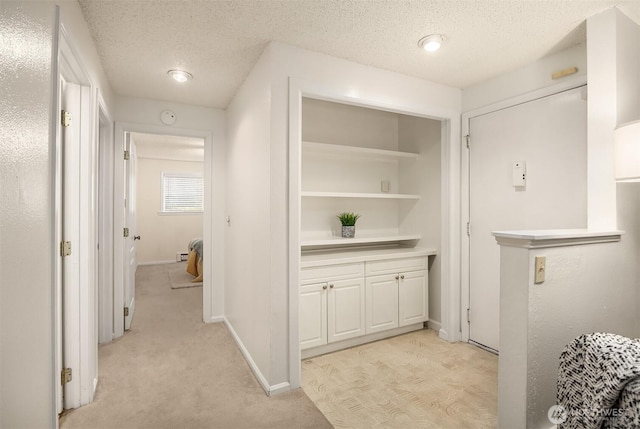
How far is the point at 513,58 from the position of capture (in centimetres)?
249

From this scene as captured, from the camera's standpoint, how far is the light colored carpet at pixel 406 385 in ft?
6.44

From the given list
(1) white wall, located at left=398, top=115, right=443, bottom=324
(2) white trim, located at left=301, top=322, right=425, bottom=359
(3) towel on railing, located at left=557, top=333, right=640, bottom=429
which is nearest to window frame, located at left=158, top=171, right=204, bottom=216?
(1) white wall, located at left=398, top=115, right=443, bottom=324

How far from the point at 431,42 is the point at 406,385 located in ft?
7.78

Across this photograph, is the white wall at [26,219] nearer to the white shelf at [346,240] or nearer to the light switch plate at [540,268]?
the white shelf at [346,240]

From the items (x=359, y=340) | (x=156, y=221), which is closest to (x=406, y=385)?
(x=359, y=340)

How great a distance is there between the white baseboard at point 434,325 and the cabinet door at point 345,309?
886 millimetres

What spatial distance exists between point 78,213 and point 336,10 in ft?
6.45

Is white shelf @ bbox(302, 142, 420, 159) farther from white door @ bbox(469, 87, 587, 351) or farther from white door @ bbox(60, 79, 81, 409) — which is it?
white door @ bbox(60, 79, 81, 409)

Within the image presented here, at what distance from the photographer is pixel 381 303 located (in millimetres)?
3086

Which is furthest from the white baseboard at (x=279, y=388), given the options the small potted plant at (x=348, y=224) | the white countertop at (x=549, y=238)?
the white countertop at (x=549, y=238)

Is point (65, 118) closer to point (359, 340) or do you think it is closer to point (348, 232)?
point (348, 232)

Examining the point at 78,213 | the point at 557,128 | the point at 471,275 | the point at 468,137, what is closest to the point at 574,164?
the point at 557,128

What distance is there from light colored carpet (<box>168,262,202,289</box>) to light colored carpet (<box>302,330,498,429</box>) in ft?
10.5

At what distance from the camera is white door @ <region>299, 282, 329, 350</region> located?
2.70 m
